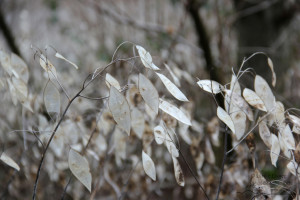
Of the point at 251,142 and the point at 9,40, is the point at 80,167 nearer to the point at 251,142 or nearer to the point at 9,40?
the point at 251,142

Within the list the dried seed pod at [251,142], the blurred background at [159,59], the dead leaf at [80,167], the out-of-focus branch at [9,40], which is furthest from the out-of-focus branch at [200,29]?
the dead leaf at [80,167]

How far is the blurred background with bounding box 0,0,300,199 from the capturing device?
48.3 inches

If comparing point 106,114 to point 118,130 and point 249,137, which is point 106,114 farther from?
point 249,137

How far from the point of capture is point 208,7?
2.35 m

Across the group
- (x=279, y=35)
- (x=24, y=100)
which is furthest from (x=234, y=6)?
(x=24, y=100)

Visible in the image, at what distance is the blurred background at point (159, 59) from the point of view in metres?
1.23

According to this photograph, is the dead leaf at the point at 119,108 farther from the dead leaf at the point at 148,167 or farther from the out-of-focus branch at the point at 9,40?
the out-of-focus branch at the point at 9,40

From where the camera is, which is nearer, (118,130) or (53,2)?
(118,130)

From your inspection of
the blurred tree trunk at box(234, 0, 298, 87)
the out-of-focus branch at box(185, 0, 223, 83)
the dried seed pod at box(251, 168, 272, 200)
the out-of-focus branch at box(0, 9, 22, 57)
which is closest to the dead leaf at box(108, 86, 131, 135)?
the dried seed pod at box(251, 168, 272, 200)

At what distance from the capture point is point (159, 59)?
1.17 m

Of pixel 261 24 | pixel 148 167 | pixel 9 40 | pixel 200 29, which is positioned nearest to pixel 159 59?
pixel 200 29

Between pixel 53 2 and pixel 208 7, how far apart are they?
49.9 inches

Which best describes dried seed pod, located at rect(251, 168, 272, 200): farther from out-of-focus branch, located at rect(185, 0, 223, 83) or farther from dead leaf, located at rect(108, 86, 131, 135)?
out-of-focus branch, located at rect(185, 0, 223, 83)

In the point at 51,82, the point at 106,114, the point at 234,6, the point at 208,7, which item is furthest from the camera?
the point at 208,7
